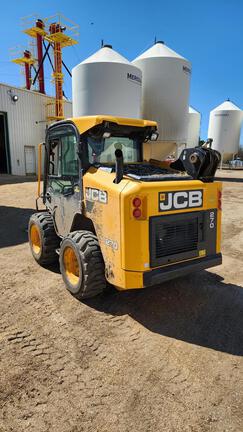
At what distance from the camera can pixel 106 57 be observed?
1638 cm

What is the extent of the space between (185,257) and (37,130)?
20196 millimetres

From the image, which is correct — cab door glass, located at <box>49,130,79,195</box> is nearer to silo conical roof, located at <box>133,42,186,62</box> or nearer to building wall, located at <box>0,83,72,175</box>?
silo conical roof, located at <box>133,42,186,62</box>

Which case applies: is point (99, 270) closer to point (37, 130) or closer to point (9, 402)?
point (9, 402)

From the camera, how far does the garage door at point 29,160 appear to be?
21.0 metres

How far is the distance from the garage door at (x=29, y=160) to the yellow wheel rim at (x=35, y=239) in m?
16.5

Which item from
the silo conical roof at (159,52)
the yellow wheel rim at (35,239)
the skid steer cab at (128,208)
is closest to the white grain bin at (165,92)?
the silo conical roof at (159,52)

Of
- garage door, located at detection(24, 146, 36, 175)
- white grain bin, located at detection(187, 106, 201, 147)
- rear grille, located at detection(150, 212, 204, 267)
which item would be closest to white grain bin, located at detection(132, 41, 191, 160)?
garage door, located at detection(24, 146, 36, 175)

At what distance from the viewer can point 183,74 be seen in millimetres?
18500

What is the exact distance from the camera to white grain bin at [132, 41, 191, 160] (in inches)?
712

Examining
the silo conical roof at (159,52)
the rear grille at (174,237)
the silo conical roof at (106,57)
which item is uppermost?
the silo conical roof at (159,52)

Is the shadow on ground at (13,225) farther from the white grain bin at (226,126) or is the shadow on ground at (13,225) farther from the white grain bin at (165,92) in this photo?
the white grain bin at (226,126)

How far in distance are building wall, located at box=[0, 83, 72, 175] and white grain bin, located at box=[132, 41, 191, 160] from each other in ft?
24.8

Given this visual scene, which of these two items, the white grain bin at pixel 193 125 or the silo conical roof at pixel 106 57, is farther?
the white grain bin at pixel 193 125

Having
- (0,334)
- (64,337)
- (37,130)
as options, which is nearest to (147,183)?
(64,337)
